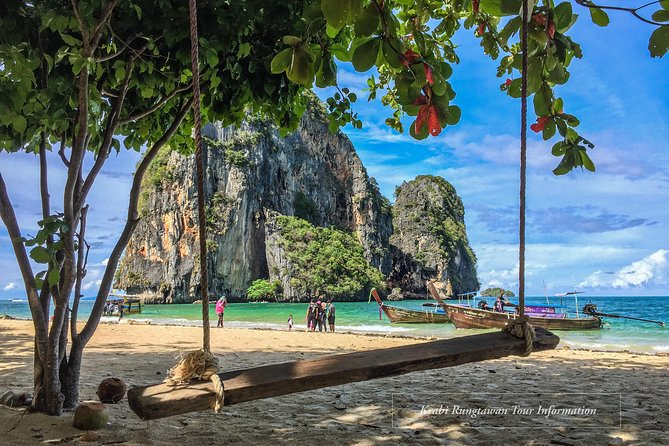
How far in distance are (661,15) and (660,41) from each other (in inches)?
2.5

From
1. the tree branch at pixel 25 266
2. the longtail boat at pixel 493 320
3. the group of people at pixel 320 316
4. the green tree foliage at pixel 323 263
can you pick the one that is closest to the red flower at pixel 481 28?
the tree branch at pixel 25 266

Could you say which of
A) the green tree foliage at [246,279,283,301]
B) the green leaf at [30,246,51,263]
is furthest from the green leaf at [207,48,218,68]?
the green tree foliage at [246,279,283,301]

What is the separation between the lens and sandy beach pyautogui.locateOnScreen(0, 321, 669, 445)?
9.74ft

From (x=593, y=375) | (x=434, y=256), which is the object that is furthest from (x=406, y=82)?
(x=434, y=256)

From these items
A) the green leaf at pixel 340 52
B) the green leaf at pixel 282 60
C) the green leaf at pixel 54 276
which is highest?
the green leaf at pixel 340 52

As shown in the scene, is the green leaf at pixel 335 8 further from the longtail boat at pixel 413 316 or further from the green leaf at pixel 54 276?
the longtail boat at pixel 413 316

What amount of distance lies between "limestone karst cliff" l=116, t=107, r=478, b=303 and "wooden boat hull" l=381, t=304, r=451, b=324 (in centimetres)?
3140

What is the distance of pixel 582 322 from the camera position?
738 inches

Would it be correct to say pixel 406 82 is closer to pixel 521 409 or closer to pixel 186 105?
pixel 186 105

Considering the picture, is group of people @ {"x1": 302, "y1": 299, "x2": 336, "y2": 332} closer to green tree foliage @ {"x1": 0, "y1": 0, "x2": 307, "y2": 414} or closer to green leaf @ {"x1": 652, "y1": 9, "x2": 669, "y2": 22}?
green tree foliage @ {"x1": 0, "y1": 0, "x2": 307, "y2": 414}

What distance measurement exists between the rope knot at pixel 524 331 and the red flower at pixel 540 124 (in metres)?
0.74

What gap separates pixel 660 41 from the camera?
4.10ft

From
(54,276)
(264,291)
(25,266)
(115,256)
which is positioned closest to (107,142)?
(115,256)

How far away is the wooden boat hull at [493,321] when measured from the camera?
17547mm
